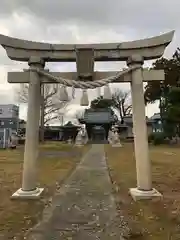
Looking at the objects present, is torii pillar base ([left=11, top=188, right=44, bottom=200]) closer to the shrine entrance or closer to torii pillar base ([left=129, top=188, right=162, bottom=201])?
torii pillar base ([left=129, top=188, right=162, bottom=201])

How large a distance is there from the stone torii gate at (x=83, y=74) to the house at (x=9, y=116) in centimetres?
6703

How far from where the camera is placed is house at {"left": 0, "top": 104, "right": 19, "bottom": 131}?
74.5 meters

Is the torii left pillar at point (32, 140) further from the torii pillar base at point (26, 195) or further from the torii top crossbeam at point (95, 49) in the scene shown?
the torii top crossbeam at point (95, 49)

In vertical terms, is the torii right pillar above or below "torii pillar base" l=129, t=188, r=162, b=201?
above

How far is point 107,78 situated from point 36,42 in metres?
1.94

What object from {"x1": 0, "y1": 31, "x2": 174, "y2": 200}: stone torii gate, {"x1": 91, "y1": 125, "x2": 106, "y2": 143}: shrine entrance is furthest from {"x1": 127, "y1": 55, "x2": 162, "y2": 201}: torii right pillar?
{"x1": 91, "y1": 125, "x2": 106, "y2": 143}: shrine entrance

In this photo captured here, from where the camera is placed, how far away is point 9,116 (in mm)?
76312

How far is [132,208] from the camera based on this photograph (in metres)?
6.86

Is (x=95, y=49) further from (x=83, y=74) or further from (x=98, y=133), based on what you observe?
(x=98, y=133)

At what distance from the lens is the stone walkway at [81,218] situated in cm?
504

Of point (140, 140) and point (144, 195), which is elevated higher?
point (140, 140)

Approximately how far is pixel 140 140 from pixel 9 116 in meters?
71.2

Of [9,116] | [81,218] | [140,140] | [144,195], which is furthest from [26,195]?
[9,116]

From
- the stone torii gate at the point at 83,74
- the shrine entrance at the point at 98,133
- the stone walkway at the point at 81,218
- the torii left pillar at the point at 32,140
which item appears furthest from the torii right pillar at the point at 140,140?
the shrine entrance at the point at 98,133
